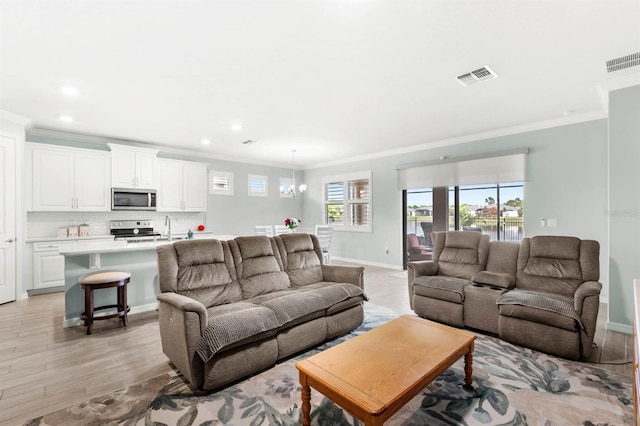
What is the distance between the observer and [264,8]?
2180 millimetres

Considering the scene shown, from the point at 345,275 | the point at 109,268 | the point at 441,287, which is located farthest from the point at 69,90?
the point at 441,287

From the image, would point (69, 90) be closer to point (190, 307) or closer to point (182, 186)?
point (182, 186)

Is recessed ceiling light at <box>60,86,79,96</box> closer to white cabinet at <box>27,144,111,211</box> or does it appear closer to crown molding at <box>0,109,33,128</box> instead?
crown molding at <box>0,109,33,128</box>

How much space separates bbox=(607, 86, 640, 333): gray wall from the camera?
3.30m

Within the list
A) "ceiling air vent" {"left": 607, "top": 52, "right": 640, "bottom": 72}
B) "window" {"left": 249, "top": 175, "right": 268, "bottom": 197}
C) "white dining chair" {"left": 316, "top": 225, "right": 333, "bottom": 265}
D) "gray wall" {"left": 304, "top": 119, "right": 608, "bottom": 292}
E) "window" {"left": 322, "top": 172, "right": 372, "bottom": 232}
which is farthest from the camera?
"window" {"left": 249, "top": 175, "right": 268, "bottom": 197}

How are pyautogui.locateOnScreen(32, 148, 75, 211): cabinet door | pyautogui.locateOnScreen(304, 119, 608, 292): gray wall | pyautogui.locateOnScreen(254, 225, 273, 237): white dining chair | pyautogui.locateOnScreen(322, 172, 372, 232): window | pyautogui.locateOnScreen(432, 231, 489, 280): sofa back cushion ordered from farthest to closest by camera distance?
pyautogui.locateOnScreen(322, 172, 372, 232): window < pyautogui.locateOnScreen(254, 225, 273, 237): white dining chair < pyautogui.locateOnScreen(32, 148, 75, 211): cabinet door < pyautogui.locateOnScreen(304, 119, 608, 292): gray wall < pyautogui.locateOnScreen(432, 231, 489, 280): sofa back cushion

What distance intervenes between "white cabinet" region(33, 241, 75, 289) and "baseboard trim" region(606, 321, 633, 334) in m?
7.64

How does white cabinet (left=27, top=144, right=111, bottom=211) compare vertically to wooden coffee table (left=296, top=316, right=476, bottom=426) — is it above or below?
above

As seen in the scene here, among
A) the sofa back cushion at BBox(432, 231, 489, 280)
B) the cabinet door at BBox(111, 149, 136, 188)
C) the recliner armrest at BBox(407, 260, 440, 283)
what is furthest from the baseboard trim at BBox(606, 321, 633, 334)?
the cabinet door at BBox(111, 149, 136, 188)

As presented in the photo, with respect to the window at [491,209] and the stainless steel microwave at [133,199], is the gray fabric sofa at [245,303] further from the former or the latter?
the stainless steel microwave at [133,199]

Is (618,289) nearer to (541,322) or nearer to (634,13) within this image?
(541,322)

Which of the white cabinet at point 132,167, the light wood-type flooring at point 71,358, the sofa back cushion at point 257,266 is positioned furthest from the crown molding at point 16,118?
the sofa back cushion at point 257,266

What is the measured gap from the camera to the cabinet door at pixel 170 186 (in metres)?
6.23

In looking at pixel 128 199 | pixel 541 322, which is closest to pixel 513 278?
pixel 541 322
